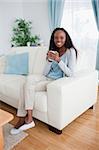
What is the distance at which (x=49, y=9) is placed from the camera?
3355mm

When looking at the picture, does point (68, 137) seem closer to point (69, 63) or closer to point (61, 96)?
point (61, 96)

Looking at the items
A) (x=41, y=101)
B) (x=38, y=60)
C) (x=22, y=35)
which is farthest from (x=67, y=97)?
(x=22, y=35)

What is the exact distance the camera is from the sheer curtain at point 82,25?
2.84 meters

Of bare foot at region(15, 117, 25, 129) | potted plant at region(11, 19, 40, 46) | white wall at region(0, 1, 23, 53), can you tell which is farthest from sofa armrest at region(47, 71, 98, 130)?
white wall at region(0, 1, 23, 53)

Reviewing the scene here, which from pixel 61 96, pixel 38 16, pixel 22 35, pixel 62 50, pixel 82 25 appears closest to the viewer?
pixel 61 96

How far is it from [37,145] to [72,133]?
0.37m

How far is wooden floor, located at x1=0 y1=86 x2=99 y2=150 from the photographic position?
148cm

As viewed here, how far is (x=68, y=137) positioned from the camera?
1600 millimetres

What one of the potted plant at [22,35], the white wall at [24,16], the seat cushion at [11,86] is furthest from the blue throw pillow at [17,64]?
the white wall at [24,16]

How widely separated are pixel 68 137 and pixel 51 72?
0.71 metres

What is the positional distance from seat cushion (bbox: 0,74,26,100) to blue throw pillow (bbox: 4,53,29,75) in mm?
163

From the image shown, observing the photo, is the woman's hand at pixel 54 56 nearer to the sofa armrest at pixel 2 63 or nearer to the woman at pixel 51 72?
the woman at pixel 51 72

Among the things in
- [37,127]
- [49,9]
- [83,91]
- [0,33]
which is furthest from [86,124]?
[0,33]

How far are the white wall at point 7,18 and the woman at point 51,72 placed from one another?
85.7 inches
